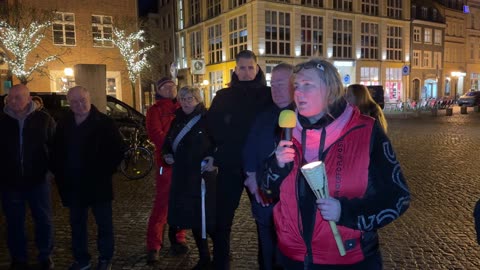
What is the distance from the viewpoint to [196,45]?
43906mm

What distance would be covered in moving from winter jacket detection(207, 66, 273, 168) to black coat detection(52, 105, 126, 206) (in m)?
1.23

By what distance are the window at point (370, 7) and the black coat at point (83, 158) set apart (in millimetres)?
40687

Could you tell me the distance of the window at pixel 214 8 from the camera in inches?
1554

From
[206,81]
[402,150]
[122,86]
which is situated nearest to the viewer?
[402,150]

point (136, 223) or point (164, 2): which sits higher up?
point (164, 2)

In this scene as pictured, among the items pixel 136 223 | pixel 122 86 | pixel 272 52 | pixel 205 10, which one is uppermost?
pixel 205 10

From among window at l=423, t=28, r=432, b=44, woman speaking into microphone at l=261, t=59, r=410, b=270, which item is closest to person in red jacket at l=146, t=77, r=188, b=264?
woman speaking into microphone at l=261, t=59, r=410, b=270

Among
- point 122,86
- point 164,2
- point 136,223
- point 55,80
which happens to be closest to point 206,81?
point 122,86

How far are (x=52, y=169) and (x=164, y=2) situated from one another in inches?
2171

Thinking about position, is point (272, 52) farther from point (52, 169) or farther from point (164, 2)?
point (52, 169)

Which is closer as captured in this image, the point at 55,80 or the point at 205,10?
the point at 55,80

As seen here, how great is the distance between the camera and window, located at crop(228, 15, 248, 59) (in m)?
35.6

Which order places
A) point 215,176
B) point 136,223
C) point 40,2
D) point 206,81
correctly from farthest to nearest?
1. point 206,81
2. point 40,2
3. point 136,223
4. point 215,176

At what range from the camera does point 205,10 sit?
4159 centimetres
